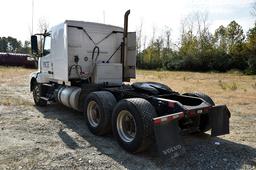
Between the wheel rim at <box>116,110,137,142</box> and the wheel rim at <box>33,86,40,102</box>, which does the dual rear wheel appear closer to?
the wheel rim at <box>116,110,137,142</box>

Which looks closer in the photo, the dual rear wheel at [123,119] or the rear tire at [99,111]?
the dual rear wheel at [123,119]

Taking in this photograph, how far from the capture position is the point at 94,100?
721 centimetres

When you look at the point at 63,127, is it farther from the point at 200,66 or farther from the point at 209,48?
the point at 209,48

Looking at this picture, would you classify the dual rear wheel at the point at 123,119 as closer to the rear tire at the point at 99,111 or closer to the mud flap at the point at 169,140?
the rear tire at the point at 99,111

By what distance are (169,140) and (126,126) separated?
121 centimetres

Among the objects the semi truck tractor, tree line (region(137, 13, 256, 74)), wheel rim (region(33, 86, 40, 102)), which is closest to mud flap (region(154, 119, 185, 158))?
the semi truck tractor

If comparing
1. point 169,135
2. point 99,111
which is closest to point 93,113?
point 99,111

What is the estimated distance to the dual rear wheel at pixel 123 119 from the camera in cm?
557

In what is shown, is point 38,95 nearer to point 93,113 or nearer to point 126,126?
point 93,113

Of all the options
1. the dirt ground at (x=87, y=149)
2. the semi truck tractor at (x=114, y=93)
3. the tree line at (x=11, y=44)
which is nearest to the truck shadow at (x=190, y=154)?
the dirt ground at (x=87, y=149)

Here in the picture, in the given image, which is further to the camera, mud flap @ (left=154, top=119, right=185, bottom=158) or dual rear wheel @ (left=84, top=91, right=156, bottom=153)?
dual rear wheel @ (left=84, top=91, right=156, bottom=153)

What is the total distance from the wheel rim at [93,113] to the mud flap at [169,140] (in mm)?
2418

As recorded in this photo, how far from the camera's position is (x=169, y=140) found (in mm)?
5340

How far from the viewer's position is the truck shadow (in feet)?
17.5
